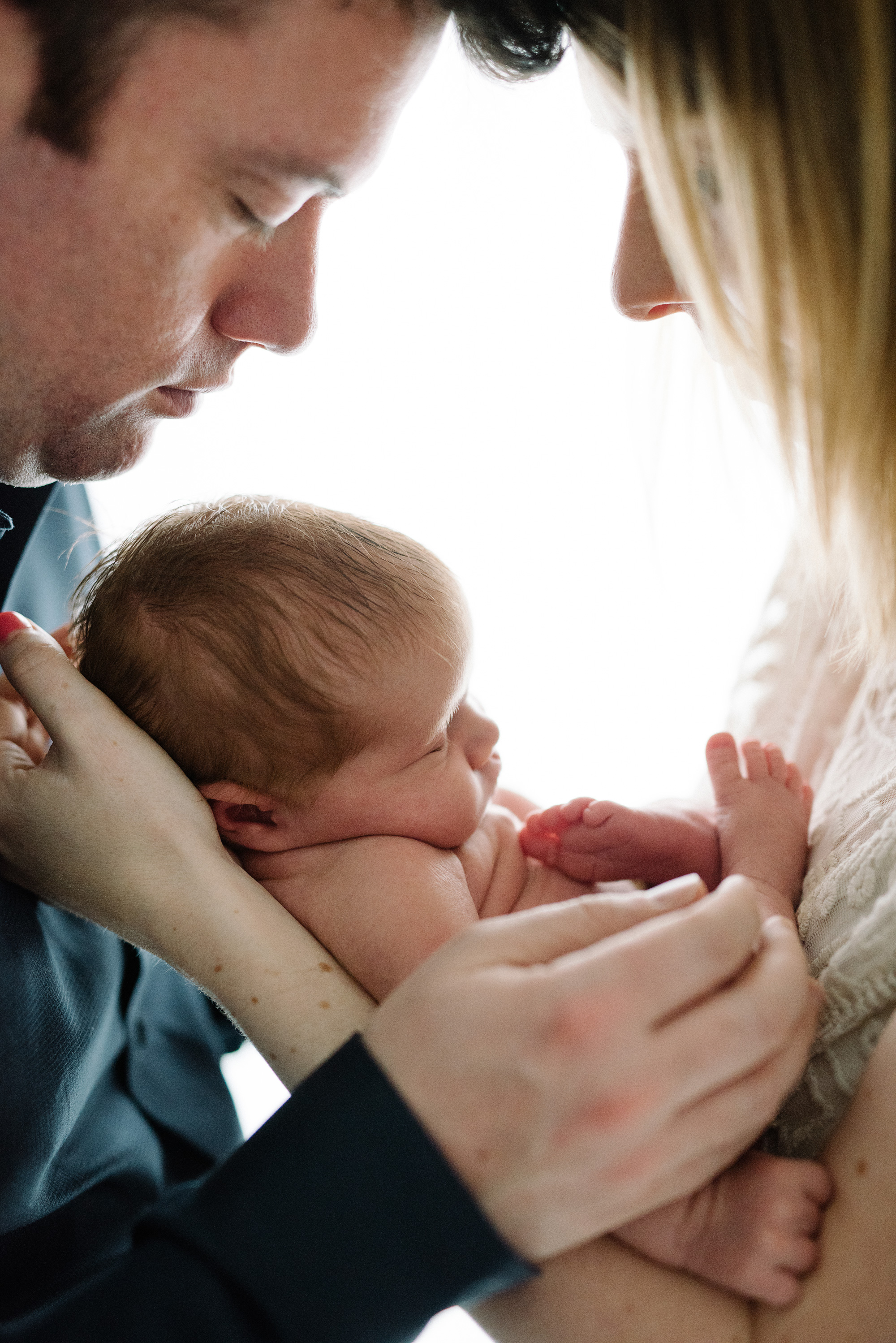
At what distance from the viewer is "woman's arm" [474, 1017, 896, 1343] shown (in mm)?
670

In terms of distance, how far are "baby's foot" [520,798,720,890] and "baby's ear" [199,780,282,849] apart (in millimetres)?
344

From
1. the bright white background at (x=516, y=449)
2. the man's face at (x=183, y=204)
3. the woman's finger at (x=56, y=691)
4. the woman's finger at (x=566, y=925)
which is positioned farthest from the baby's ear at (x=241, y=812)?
the bright white background at (x=516, y=449)

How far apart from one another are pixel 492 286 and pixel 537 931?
163 centimetres

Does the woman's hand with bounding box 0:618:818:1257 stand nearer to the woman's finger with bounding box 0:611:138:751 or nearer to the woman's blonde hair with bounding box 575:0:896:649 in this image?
the woman's finger with bounding box 0:611:138:751

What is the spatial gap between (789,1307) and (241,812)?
2.34ft

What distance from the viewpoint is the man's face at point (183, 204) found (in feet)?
3.11

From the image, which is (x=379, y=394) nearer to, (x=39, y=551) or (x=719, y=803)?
(x=39, y=551)

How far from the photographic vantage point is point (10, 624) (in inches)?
41.8

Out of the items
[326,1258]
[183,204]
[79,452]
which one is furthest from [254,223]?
[326,1258]

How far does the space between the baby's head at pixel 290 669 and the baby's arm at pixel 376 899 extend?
A: 29mm

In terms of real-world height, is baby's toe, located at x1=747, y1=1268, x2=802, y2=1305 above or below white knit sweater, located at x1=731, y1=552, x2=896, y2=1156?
below

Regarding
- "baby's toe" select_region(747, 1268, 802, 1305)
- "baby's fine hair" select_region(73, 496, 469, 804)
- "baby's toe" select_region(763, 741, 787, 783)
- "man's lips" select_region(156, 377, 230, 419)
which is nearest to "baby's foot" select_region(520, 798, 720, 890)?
"baby's toe" select_region(763, 741, 787, 783)

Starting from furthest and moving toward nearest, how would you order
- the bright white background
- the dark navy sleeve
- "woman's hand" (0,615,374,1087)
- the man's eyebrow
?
the bright white background, the man's eyebrow, "woman's hand" (0,615,374,1087), the dark navy sleeve

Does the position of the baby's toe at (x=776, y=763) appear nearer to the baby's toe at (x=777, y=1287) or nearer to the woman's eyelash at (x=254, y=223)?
the baby's toe at (x=777, y=1287)
